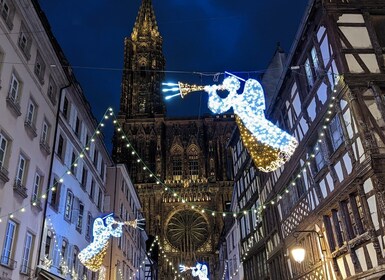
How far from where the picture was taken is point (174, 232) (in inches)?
2192

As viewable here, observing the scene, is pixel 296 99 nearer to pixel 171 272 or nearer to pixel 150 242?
pixel 150 242

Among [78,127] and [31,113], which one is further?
[78,127]

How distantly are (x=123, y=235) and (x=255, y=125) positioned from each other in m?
21.6

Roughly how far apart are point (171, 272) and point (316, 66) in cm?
4361

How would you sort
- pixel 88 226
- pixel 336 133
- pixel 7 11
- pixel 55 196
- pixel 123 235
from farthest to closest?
pixel 123 235 < pixel 88 226 < pixel 55 196 < pixel 7 11 < pixel 336 133

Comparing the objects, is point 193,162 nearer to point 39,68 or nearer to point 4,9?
point 39,68

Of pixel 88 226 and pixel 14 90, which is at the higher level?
pixel 14 90

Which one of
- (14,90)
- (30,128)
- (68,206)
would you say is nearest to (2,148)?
(30,128)

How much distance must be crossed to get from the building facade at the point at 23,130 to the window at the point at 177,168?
141 ft

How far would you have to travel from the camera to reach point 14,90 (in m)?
13.4

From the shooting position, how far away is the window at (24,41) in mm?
14023

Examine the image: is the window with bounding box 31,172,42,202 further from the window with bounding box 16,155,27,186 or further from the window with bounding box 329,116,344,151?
the window with bounding box 329,116,344,151

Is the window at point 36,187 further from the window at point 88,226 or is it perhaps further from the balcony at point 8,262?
the window at point 88,226

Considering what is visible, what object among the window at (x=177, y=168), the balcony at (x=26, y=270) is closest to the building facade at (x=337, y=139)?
the balcony at (x=26, y=270)
